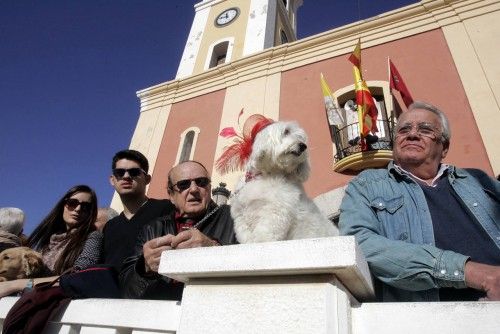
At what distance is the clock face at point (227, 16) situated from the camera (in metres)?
13.8

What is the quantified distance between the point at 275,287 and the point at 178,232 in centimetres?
135

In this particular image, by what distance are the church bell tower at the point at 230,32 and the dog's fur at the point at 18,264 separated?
35.6ft

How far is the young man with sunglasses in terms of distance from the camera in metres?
2.40

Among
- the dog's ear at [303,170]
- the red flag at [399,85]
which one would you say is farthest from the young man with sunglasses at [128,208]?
the red flag at [399,85]

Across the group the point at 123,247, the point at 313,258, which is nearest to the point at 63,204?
the point at 123,247

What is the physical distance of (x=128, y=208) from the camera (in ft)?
9.65

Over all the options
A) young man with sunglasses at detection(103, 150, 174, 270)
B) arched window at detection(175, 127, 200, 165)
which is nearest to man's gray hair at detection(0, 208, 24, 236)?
young man with sunglasses at detection(103, 150, 174, 270)

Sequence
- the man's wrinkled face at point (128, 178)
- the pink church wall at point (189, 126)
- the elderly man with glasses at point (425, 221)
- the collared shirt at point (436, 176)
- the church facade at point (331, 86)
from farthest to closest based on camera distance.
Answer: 1. the pink church wall at point (189, 126)
2. the church facade at point (331, 86)
3. the man's wrinkled face at point (128, 178)
4. the collared shirt at point (436, 176)
5. the elderly man with glasses at point (425, 221)

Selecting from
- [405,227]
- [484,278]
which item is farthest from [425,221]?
[484,278]

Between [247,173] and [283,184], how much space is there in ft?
1.45

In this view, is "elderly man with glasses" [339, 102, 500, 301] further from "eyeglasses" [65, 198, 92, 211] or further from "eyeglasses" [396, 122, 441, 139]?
"eyeglasses" [65, 198, 92, 211]

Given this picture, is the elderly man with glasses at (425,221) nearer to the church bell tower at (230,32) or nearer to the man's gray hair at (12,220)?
the man's gray hair at (12,220)

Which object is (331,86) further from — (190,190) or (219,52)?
(190,190)

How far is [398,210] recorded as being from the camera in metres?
1.56
